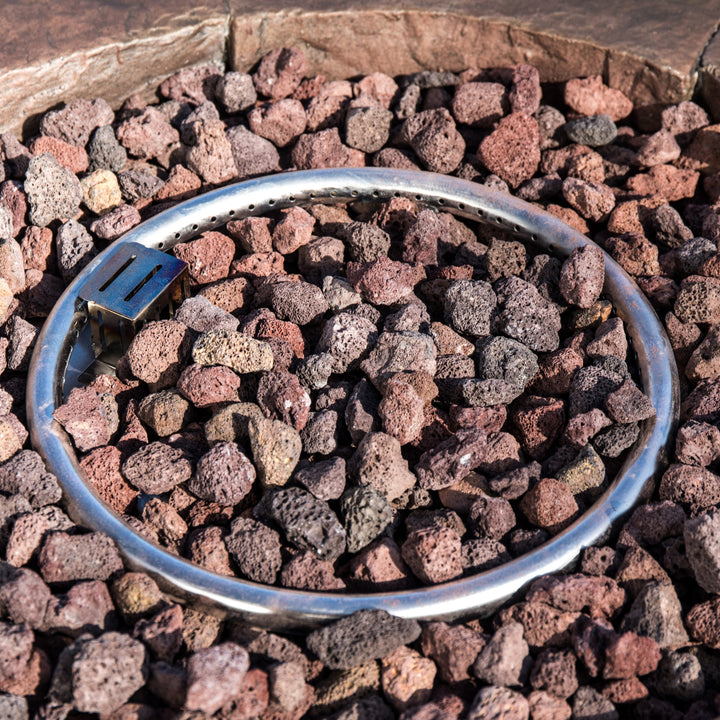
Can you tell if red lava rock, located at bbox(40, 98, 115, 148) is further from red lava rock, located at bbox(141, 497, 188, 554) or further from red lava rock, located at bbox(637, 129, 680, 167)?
red lava rock, located at bbox(637, 129, 680, 167)

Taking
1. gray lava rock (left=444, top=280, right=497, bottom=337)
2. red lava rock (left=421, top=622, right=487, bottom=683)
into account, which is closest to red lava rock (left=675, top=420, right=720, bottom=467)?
gray lava rock (left=444, top=280, right=497, bottom=337)

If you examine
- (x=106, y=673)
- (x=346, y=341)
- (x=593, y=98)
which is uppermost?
(x=593, y=98)

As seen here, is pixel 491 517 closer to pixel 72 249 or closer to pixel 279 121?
pixel 72 249

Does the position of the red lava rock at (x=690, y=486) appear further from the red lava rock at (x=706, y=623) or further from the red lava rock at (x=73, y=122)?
the red lava rock at (x=73, y=122)

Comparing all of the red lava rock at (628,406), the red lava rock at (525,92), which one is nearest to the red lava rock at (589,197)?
the red lava rock at (525,92)

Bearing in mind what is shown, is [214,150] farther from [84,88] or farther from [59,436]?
[59,436]

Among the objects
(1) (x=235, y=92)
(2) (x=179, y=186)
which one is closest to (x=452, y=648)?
(2) (x=179, y=186)

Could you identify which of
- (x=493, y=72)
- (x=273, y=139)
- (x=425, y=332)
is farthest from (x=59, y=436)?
(x=493, y=72)
